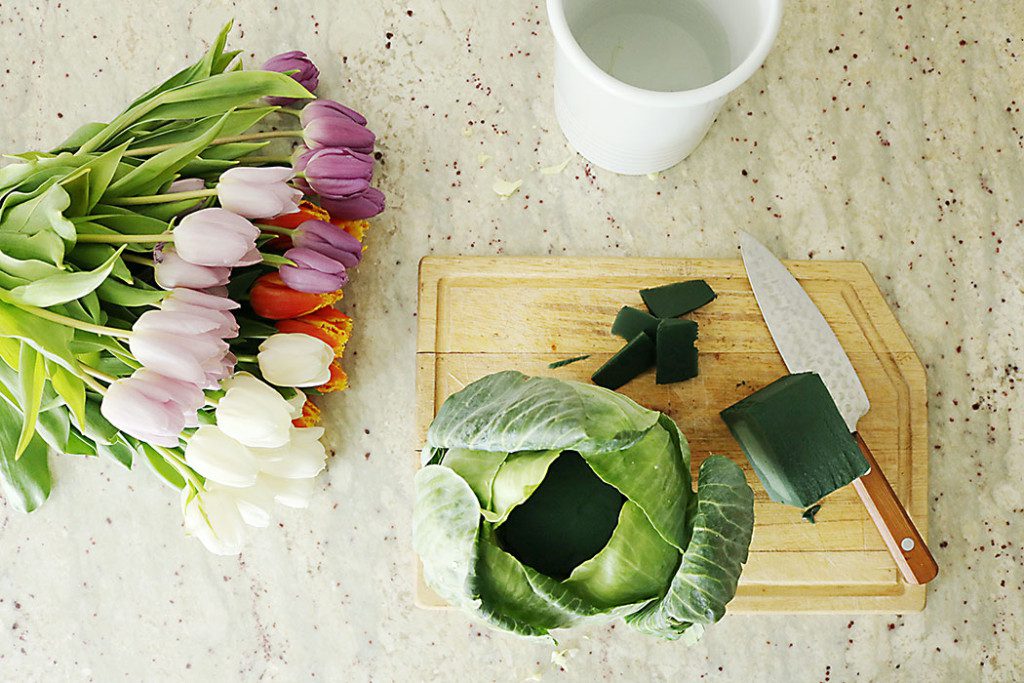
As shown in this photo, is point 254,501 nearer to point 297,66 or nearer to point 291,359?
point 291,359

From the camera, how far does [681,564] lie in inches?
26.6

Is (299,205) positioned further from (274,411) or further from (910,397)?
(910,397)

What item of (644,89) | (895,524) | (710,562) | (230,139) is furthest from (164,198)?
(895,524)

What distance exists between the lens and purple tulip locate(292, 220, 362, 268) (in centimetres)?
Answer: 79

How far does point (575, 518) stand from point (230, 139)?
52cm

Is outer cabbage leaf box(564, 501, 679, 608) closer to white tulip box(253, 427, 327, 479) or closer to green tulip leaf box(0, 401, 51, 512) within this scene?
white tulip box(253, 427, 327, 479)

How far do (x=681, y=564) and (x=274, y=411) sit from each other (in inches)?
15.0

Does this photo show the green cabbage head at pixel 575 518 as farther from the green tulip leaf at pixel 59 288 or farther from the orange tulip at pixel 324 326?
the green tulip leaf at pixel 59 288

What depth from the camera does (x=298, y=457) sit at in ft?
2.67

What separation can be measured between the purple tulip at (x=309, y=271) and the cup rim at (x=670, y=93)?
30 centimetres

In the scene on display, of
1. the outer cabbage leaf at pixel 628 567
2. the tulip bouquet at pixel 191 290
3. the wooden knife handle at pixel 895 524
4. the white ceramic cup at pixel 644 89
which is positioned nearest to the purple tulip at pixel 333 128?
the tulip bouquet at pixel 191 290

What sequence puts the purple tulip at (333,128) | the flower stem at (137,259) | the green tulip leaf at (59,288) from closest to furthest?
the green tulip leaf at (59,288), the flower stem at (137,259), the purple tulip at (333,128)

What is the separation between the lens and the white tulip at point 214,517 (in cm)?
78

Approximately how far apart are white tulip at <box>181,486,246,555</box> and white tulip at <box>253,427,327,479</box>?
5 centimetres
